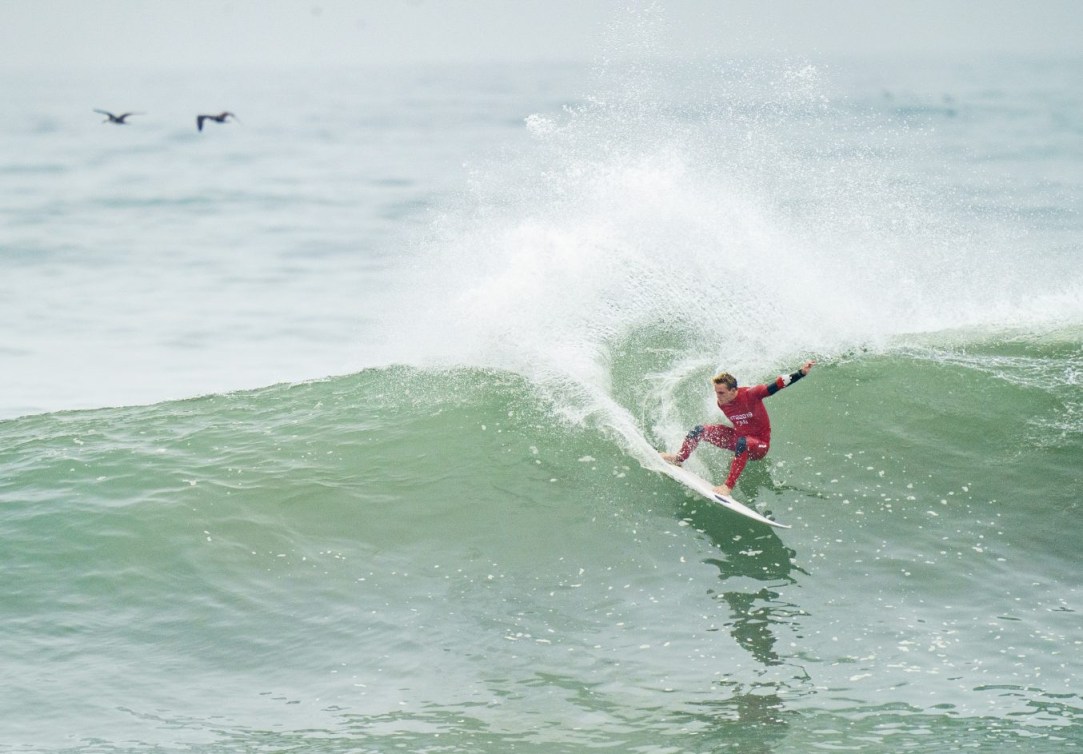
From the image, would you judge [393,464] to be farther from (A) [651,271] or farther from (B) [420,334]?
(A) [651,271]

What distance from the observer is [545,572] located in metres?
9.65

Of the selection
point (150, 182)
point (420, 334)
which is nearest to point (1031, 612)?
point (420, 334)

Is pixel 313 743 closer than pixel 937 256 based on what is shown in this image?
Yes

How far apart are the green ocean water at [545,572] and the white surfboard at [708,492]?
0.15 metres

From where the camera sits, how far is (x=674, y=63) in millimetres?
94438

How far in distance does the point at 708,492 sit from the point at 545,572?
168 centimetres

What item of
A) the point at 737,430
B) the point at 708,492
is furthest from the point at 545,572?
the point at 737,430

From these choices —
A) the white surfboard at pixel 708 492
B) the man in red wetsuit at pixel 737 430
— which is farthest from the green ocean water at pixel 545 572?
the man in red wetsuit at pixel 737 430

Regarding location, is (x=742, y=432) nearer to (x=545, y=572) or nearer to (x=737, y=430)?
(x=737, y=430)

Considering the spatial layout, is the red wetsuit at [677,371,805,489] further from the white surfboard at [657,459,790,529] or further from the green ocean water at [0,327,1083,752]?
the green ocean water at [0,327,1083,752]

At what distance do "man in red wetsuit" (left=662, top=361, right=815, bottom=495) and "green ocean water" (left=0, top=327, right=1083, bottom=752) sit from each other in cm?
39

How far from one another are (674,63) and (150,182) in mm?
59077

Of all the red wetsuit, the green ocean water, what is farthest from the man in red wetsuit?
Answer: the green ocean water

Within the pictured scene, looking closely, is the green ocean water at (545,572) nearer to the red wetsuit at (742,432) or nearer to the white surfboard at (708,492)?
the white surfboard at (708,492)
